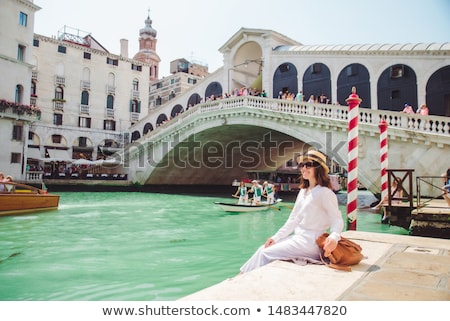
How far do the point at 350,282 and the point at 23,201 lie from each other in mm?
9207

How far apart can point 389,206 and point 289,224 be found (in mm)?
4481

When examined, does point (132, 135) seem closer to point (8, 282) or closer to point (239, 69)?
point (239, 69)

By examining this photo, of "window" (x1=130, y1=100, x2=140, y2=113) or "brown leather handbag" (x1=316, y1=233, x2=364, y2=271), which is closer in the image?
"brown leather handbag" (x1=316, y1=233, x2=364, y2=271)

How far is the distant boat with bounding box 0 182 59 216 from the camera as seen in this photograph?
8594 millimetres

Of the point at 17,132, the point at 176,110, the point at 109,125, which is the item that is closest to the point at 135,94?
the point at 109,125

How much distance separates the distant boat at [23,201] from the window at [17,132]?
831cm

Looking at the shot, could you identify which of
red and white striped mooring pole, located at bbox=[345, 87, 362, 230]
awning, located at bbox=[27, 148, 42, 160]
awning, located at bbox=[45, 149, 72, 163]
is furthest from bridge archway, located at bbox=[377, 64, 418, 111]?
awning, located at bbox=[27, 148, 42, 160]

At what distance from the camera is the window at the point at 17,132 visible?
16.9 meters

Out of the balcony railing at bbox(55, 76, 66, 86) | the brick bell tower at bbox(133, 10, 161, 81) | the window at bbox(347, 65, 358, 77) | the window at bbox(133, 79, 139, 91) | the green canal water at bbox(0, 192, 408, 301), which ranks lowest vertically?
the green canal water at bbox(0, 192, 408, 301)

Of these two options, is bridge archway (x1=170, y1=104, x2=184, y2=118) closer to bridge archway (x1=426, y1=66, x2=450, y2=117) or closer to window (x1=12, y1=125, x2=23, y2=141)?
window (x1=12, y1=125, x2=23, y2=141)

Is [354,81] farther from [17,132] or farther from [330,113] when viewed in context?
[17,132]

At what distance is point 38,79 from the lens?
75.7 feet

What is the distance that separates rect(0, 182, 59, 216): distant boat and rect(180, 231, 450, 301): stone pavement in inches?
326

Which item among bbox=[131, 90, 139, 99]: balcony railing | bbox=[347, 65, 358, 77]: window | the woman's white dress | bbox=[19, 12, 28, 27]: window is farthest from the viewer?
bbox=[131, 90, 139, 99]: balcony railing
